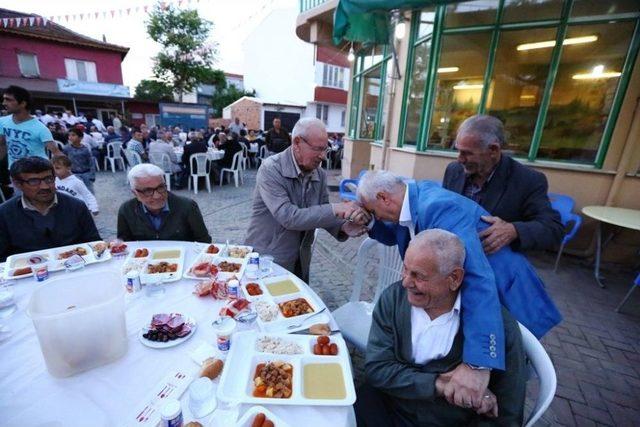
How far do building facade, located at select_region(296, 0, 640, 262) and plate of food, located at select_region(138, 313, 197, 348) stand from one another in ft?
17.2

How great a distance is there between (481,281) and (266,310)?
116cm

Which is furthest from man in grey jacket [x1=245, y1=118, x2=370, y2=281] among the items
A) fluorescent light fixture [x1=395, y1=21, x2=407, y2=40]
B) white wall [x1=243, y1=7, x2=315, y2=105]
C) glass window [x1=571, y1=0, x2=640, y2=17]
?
white wall [x1=243, y1=7, x2=315, y2=105]

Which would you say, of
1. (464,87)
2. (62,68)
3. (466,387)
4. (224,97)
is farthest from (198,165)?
(224,97)

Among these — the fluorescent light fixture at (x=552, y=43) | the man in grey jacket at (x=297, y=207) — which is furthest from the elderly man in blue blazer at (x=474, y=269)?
the fluorescent light fixture at (x=552, y=43)

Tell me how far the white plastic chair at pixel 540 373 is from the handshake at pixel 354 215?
1057 mm

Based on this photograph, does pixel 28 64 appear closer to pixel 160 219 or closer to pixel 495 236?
pixel 160 219

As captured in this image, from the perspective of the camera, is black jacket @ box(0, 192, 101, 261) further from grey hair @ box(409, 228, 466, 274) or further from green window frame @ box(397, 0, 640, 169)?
green window frame @ box(397, 0, 640, 169)

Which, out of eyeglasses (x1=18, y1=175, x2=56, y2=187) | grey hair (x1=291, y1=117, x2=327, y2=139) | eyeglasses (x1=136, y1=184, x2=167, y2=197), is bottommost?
eyeglasses (x1=136, y1=184, x2=167, y2=197)

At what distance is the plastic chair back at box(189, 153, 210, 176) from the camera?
820cm

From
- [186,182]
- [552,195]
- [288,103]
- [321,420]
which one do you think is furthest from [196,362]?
[288,103]

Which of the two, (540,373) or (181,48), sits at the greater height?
(181,48)

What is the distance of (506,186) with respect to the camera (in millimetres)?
2098

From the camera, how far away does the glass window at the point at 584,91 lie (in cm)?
448

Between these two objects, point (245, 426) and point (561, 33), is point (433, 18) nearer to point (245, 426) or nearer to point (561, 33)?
point (561, 33)
